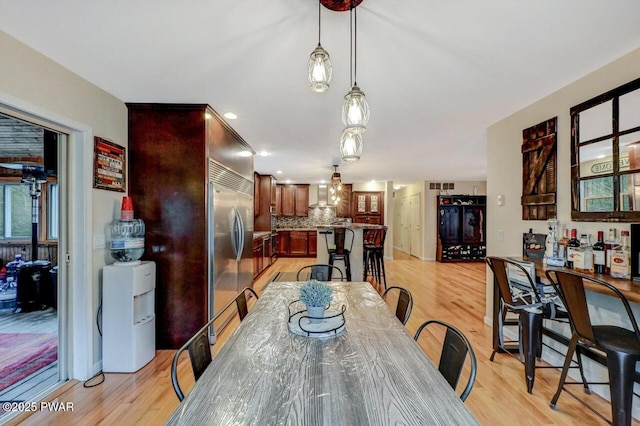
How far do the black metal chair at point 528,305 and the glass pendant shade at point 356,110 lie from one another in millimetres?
1732

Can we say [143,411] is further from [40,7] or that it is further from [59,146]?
[40,7]

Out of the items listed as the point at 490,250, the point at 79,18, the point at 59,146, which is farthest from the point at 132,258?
the point at 490,250

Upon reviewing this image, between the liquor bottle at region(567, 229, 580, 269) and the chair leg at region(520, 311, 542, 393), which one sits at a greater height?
the liquor bottle at region(567, 229, 580, 269)

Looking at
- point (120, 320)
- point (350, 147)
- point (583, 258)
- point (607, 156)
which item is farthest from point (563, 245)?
point (120, 320)

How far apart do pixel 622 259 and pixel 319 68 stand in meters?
2.33

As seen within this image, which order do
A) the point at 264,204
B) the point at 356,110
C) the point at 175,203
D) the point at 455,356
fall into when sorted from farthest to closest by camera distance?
the point at 264,204 → the point at 175,203 → the point at 356,110 → the point at 455,356

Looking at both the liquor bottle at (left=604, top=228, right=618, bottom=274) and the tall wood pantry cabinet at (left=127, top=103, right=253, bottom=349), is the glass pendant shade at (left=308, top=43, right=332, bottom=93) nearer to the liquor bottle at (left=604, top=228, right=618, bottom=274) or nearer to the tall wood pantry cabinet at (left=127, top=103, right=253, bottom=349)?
the tall wood pantry cabinet at (left=127, top=103, right=253, bottom=349)

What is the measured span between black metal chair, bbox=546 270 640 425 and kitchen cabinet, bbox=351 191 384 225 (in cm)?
756

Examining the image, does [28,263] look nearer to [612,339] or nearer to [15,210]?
[15,210]

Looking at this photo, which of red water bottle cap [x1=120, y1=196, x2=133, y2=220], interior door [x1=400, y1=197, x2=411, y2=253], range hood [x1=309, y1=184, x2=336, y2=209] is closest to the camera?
red water bottle cap [x1=120, y1=196, x2=133, y2=220]

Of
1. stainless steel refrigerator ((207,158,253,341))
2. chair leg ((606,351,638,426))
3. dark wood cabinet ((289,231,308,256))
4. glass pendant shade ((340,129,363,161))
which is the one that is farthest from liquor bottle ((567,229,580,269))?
dark wood cabinet ((289,231,308,256))

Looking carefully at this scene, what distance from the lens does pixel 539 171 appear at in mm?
2926

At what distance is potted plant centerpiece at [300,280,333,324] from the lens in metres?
1.55

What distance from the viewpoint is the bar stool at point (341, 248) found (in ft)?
15.3
